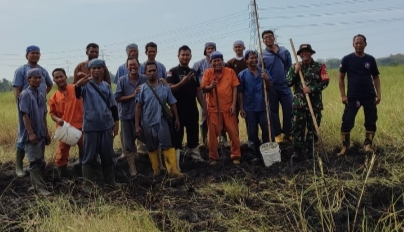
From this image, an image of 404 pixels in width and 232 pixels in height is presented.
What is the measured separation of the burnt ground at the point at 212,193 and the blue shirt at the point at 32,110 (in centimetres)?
66

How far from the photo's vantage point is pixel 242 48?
24.6 feet

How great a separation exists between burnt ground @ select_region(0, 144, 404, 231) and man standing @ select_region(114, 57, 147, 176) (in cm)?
40

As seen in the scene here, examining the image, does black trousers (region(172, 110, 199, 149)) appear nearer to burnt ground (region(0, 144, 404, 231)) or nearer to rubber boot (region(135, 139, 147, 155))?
A: burnt ground (region(0, 144, 404, 231))

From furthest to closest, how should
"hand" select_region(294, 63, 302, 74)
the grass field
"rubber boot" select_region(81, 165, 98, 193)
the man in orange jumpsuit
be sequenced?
"hand" select_region(294, 63, 302, 74) → the man in orange jumpsuit → "rubber boot" select_region(81, 165, 98, 193) → the grass field

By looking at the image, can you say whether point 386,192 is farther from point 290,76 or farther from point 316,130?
point 290,76

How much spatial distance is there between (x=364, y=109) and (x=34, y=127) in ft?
14.8

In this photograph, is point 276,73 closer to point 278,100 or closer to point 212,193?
point 278,100

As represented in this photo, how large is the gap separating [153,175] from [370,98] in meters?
3.26

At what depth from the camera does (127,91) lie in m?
6.40

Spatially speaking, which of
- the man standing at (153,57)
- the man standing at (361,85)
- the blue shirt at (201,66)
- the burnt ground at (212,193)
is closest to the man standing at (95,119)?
the burnt ground at (212,193)

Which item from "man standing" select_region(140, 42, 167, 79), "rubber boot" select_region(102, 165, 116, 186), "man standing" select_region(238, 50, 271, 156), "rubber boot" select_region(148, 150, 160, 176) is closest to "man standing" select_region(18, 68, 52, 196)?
"rubber boot" select_region(102, 165, 116, 186)

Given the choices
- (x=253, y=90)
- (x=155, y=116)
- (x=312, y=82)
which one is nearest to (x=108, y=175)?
(x=155, y=116)

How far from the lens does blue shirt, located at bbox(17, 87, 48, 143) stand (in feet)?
17.8

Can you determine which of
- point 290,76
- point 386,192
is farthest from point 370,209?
point 290,76
